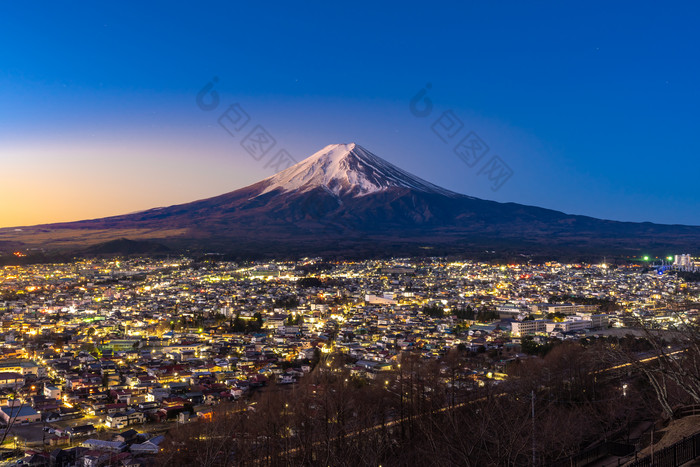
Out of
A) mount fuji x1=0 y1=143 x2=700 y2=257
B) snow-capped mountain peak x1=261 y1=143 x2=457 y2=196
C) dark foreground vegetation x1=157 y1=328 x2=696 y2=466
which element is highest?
snow-capped mountain peak x1=261 y1=143 x2=457 y2=196

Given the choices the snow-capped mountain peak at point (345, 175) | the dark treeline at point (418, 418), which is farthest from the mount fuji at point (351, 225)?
the dark treeline at point (418, 418)

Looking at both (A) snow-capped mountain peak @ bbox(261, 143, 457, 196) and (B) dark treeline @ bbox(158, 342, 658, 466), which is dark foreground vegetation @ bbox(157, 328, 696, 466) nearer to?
(B) dark treeline @ bbox(158, 342, 658, 466)

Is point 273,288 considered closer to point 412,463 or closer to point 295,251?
point 295,251

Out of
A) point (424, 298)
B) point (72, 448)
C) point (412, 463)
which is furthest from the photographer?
point (424, 298)

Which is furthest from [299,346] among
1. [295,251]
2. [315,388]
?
[295,251]

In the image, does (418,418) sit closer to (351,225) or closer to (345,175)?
(351,225)

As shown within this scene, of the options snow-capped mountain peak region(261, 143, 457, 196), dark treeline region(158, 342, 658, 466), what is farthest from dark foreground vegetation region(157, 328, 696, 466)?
snow-capped mountain peak region(261, 143, 457, 196)

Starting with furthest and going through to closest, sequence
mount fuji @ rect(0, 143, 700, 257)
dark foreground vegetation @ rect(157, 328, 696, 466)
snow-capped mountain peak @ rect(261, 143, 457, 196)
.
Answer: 1. snow-capped mountain peak @ rect(261, 143, 457, 196)
2. mount fuji @ rect(0, 143, 700, 257)
3. dark foreground vegetation @ rect(157, 328, 696, 466)
